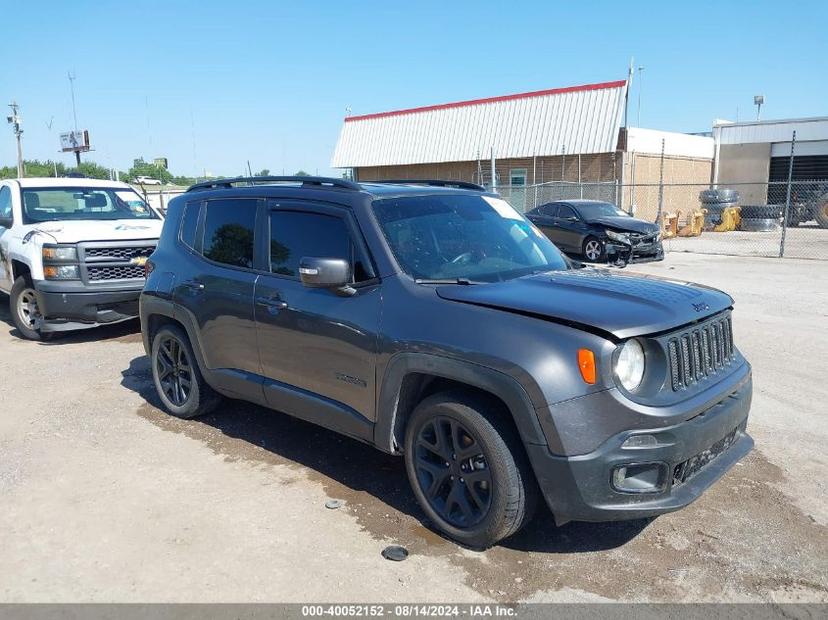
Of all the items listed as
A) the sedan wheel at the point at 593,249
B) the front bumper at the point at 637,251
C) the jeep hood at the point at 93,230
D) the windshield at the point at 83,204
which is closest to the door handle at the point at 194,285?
the jeep hood at the point at 93,230

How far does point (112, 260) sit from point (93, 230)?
0.49 meters

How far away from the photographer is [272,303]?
14.2 ft

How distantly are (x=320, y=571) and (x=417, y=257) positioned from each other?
176cm

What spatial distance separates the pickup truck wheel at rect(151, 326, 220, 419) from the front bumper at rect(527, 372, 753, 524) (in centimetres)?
315

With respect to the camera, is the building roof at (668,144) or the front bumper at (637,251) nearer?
the front bumper at (637,251)

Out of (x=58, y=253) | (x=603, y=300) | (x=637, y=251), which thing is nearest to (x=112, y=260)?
(x=58, y=253)

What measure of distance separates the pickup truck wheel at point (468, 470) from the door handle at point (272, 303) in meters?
1.22

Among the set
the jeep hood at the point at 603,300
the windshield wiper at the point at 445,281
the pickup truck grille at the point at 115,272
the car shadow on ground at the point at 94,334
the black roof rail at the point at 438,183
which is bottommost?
the car shadow on ground at the point at 94,334

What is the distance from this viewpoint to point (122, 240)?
828 centimetres

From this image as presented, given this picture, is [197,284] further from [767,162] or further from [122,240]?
[767,162]

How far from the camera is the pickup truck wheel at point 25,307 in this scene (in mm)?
8539

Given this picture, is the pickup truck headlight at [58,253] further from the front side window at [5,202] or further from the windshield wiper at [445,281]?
the windshield wiper at [445,281]

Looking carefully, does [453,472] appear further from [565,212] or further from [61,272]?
[565,212]

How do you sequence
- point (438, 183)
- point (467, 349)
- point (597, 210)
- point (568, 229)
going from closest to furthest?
point (467, 349)
point (438, 183)
point (568, 229)
point (597, 210)
